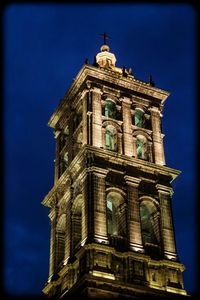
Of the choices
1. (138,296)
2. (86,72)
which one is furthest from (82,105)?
(138,296)

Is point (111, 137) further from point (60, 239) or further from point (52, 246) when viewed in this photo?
point (52, 246)

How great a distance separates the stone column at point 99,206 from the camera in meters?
41.0

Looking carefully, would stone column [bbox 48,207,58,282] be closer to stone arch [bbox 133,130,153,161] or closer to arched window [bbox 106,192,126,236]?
arched window [bbox 106,192,126,236]

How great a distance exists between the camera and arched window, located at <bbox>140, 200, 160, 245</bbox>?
147 ft

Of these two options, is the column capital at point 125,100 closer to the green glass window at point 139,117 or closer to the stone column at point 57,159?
the green glass window at point 139,117

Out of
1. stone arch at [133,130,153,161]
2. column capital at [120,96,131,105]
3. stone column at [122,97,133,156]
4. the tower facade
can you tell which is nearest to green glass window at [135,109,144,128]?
the tower facade

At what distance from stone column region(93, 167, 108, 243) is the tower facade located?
0.23 feet

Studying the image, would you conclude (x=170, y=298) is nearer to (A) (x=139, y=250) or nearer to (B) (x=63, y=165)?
(A) (x=139, y=250)

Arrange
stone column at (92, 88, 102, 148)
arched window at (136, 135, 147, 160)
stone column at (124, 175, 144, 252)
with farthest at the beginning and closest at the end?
arched window at (136, 135, 147, 160) < stone column at (92, 88, 102, 148) < stone column at (124, 175, 144, 252)

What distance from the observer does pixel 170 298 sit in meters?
38.9

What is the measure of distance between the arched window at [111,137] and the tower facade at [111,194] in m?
0.08

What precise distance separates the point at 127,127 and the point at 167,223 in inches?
345

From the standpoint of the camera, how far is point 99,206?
4225cm

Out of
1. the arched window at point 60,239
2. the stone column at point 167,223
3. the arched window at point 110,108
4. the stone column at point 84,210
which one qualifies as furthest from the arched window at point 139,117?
the arched window at point 60,239
